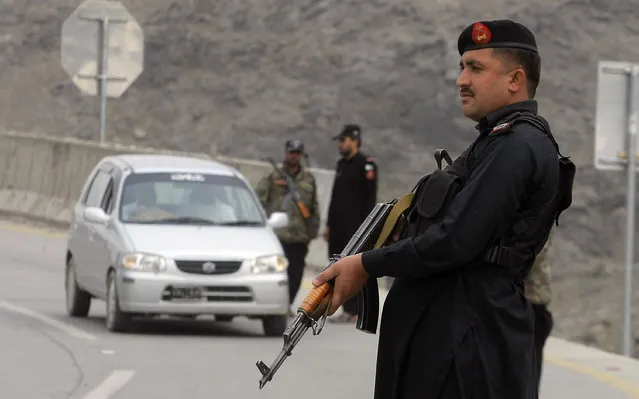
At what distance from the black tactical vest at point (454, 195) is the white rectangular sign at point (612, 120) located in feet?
42.3

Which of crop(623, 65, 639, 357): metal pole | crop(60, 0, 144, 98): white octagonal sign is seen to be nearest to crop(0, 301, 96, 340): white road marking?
crop(623, 65, 639, 357): metal pole

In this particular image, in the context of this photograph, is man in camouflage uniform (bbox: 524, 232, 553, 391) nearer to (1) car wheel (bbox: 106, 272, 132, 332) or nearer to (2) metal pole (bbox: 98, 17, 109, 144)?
(1) car wheel (bbox: 106, 272, 132, 332)

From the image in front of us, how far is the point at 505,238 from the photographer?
5.78m

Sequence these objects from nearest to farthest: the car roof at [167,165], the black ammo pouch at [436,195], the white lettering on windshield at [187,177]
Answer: the black ammo pouch at [436,195] → the white lettering on windshield at [187,177] → the car roof at [167,165]

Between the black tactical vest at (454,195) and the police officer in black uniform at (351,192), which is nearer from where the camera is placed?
the black tactical vest at (454,195)

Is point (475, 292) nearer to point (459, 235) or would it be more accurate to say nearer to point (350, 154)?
point (459, 235)

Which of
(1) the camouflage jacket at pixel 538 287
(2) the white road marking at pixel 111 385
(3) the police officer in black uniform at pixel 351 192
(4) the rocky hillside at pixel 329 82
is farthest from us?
(4) the rocky hillside at pixel 329 82

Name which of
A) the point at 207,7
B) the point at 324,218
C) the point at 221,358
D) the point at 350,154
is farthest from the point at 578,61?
the point at 221,358

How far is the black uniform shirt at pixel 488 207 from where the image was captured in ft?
18.6

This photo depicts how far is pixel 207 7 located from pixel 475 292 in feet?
152

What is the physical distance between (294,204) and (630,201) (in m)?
3.15

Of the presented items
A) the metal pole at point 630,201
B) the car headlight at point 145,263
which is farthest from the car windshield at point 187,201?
the metal pole at point 630,201

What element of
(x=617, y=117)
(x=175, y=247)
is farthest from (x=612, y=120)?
(x=175, y=247)

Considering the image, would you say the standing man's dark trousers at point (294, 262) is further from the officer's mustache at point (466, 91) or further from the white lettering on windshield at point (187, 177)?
the officer's mustache at point (466, 91)
